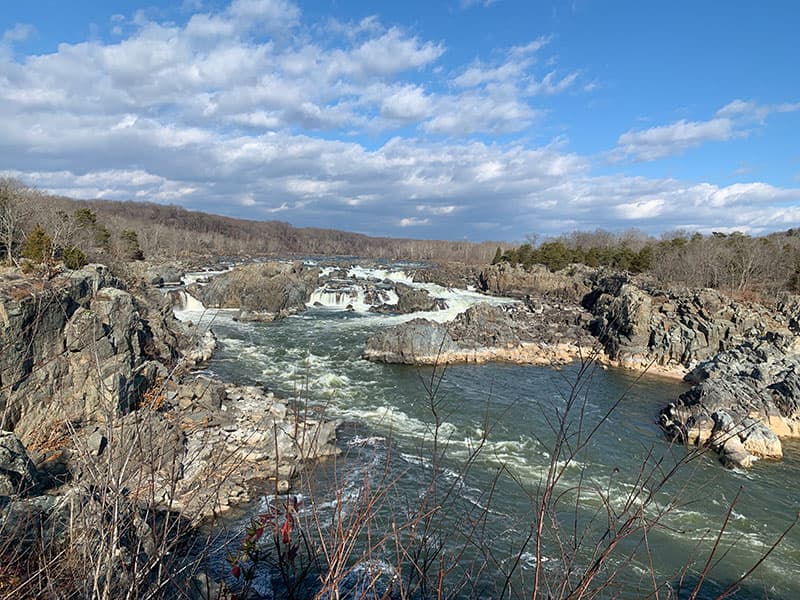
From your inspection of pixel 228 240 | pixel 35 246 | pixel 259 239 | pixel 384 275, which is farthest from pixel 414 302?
pixel 259 239

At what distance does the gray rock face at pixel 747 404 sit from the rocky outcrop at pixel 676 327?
10.4ft

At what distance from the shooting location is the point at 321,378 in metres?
17.6

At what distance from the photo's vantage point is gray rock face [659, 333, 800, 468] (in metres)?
12.9

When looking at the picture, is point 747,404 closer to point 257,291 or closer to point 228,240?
point 257,291

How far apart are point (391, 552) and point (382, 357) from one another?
13793 millimetres

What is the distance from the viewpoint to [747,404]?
1457 cm

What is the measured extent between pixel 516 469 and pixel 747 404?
903 cm

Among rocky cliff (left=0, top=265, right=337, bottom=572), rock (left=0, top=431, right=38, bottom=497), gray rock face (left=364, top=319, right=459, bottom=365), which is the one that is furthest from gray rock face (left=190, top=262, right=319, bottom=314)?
rock (left=0, top=431, right=38, bottom=497)

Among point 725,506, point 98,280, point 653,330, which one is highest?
point 98,280

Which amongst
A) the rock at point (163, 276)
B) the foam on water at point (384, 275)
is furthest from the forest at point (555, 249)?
the foam on water at point (384, 275)

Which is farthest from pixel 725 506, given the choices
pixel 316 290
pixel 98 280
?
pixel 316 290

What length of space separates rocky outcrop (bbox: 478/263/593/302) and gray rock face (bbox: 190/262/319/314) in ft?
63.1

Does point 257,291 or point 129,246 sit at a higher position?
point 129,246

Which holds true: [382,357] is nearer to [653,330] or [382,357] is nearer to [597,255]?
[653,330]
